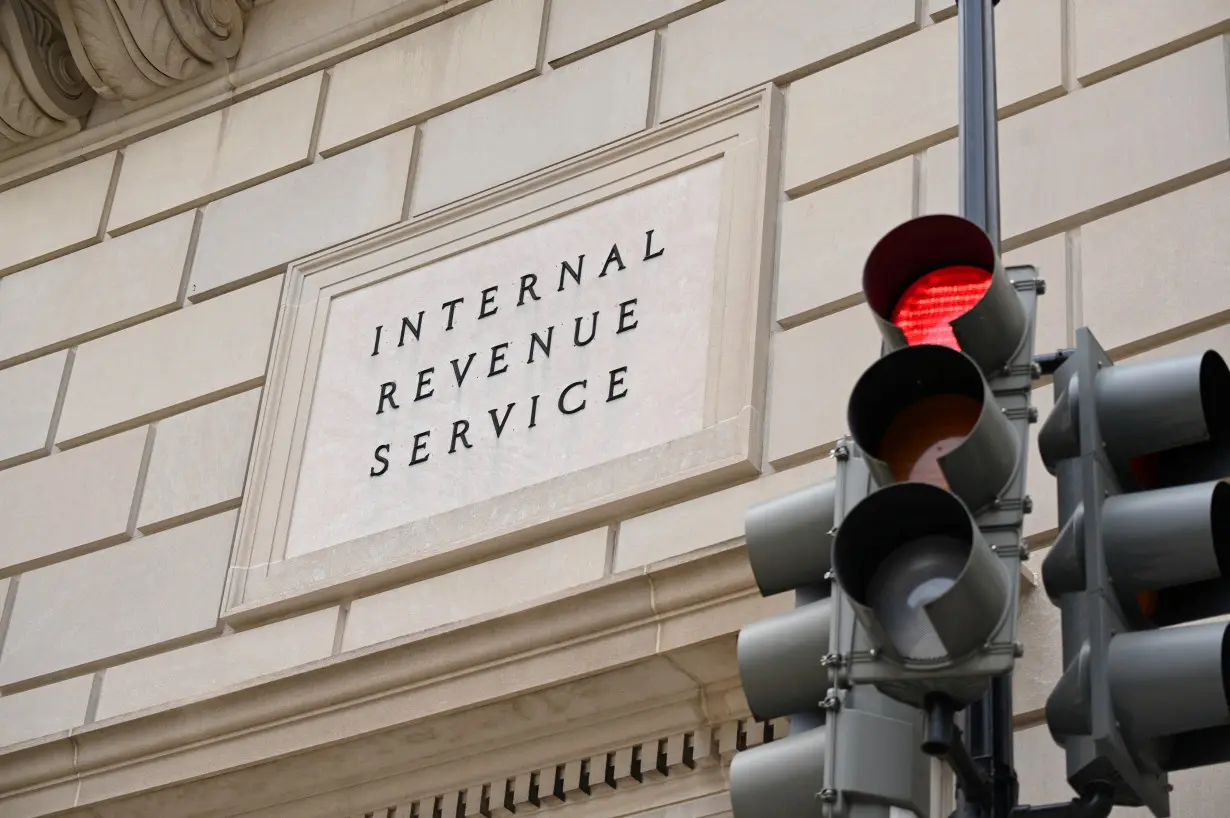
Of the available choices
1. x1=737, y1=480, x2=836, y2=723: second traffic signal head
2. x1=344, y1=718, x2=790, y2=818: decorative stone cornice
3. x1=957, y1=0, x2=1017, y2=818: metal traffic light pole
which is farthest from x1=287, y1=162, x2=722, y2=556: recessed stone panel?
x1=737, y1=480, x2=836, y2=723: second traffic signal head

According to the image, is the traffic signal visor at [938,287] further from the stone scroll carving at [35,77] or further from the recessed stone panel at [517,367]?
the stone scroll carving at [35,77]

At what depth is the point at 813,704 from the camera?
13.8ft

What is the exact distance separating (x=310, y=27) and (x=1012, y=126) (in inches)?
158

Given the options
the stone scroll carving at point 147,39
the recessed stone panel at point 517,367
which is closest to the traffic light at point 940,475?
the recessed stone panel at point 517,367

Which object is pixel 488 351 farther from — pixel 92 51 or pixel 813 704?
pixel 813 704

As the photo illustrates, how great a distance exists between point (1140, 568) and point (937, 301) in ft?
2.18

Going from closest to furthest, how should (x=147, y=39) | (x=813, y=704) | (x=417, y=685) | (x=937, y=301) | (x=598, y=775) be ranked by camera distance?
(x=813, y=704) < (x=937, y=301) < (x=598, y=775) < (x=417, y=685) < (x=147, y=39)

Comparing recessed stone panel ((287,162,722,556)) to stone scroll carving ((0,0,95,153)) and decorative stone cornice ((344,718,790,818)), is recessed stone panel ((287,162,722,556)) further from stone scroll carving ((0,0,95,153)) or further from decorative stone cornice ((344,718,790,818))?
stone scroll carving ((0,0,95,153))

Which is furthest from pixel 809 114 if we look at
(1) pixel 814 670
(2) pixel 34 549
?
(1) pixel 814 670

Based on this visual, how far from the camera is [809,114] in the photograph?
27.5 feet

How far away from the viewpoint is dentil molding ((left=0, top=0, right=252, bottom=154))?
1060cm

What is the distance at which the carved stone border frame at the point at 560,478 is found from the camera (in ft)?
25.5

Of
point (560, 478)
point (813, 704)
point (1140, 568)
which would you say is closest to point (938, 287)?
point (1140, 568)

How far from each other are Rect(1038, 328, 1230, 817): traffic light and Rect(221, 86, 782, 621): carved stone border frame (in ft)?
10.6
